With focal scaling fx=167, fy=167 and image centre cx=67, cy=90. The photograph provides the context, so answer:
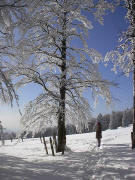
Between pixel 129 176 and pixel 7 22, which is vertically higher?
pixel 7 22

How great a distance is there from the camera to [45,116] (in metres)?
9.92

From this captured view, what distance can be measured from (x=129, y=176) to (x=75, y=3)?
9.05m

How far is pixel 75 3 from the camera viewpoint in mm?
9695

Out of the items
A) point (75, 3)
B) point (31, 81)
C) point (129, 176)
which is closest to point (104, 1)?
point (75, 3)

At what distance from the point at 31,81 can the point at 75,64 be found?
9.12 ft

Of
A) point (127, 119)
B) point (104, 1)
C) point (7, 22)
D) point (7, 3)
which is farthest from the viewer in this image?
point (127, 119)

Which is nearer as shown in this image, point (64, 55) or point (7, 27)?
point (7, 27)

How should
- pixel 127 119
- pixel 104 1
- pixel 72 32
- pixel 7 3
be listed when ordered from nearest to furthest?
pixel 7 3 → pixel 104 1 → pixel 72 32 → pixel 127 119

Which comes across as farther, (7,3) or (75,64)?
(75,64)

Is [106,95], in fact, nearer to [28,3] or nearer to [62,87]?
[62,87]

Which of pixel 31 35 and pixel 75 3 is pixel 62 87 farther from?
pixel 75 3

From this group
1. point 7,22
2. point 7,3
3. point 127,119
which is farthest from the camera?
point 127,119

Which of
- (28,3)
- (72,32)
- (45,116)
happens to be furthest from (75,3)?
(45,116)

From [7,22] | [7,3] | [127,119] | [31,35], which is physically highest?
[31,35]
